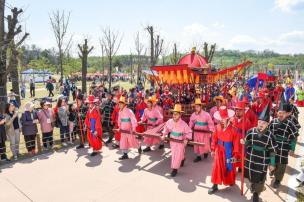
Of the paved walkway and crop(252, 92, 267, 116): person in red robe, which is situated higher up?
crop(252, 92, 267, 116): person in red robe

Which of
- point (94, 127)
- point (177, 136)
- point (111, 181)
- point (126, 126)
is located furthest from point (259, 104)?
point (111, 181)

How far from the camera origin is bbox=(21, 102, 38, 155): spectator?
7441 millimetres

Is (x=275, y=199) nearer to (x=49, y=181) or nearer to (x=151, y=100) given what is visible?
(x=151, y=100)

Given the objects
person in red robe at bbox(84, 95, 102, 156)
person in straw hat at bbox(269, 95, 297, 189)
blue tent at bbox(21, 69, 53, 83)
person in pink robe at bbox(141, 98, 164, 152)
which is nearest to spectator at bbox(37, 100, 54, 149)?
person in red robe at bbox(84, 95, 102, 156)

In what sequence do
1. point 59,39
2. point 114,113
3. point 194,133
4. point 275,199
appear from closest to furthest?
point 275,199 → point 194,133 → point 114,113 → point 59,39

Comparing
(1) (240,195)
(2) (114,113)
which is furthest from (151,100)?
(1) (240,195)

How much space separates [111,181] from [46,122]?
3.31 meters

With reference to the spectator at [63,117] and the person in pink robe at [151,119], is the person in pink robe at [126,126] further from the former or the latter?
the spectator at [63,117]

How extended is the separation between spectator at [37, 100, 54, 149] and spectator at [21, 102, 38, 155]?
278mm

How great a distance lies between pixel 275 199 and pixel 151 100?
420cm

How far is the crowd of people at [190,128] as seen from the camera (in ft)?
15.9

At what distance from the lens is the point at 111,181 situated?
5953 mm

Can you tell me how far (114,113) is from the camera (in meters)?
8.71

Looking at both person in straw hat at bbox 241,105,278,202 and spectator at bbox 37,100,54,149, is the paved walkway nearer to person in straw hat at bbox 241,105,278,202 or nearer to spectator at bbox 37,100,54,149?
person in straw hat at bbox 241,105,278,202
